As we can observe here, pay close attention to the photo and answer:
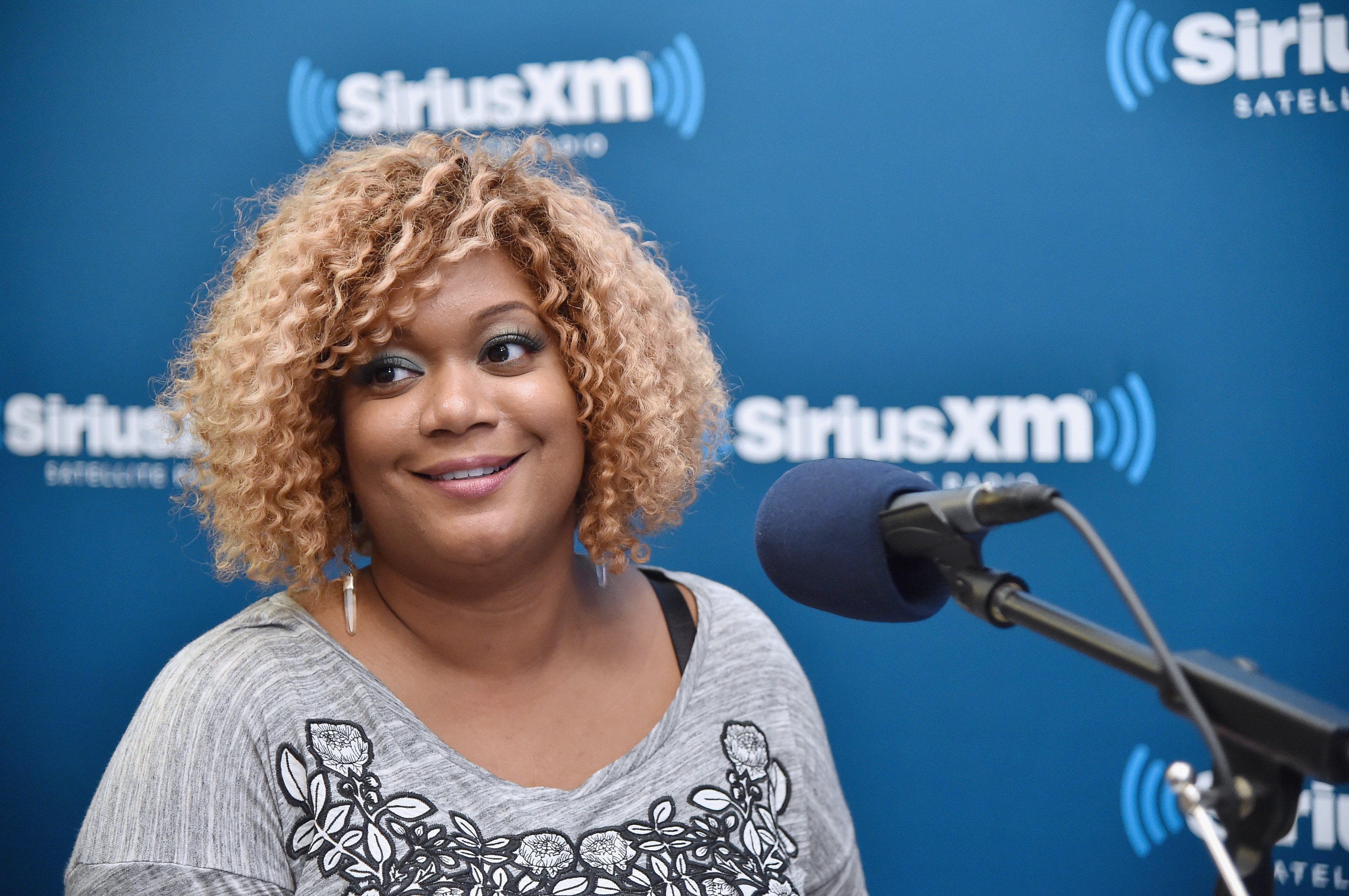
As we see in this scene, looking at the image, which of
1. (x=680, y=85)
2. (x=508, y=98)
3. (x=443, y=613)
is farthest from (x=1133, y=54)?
(x=443, y=613)

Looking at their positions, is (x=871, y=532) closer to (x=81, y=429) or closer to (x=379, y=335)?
(x=379, y=335)

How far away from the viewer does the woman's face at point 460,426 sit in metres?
1.26

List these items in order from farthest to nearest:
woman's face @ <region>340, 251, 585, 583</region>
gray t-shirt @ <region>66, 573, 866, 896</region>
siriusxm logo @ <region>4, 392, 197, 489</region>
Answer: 1. siriusxm logo @ <region>4, 392, 197, 489</region>
2. woman's face @ <region>340, 251, 585, 583</region>
3. gray t-shirt @ <region>66, 573, 866, 896</region>

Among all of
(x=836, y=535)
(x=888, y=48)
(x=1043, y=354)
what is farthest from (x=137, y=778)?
(x=888, y=48)

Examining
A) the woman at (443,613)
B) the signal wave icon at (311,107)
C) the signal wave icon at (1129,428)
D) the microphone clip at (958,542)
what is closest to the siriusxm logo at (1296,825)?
the signal wave icon at (1129,428)

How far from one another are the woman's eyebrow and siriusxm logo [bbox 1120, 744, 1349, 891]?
1.39m

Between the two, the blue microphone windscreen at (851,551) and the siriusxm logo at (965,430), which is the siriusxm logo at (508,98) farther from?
the blue microphone windscreen at (851,551)

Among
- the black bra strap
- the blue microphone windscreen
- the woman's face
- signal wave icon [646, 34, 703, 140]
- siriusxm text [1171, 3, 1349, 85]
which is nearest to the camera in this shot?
the blue microphone windscreen

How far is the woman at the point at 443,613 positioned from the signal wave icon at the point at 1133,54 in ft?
3.33

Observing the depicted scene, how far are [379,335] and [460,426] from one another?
0.48 ft

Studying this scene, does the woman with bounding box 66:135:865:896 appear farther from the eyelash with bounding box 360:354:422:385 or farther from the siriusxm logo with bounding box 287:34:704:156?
the siriusxm logo with bounding box 287:34:704:156

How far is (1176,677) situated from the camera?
2.01 feet

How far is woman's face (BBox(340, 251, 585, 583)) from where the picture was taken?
1259mm

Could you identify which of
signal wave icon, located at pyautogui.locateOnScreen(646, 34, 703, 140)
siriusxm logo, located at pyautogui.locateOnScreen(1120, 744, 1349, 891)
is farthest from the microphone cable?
signal wave icon, located at pyautogui.locateOnScreen(646, 34, 703, 140)
